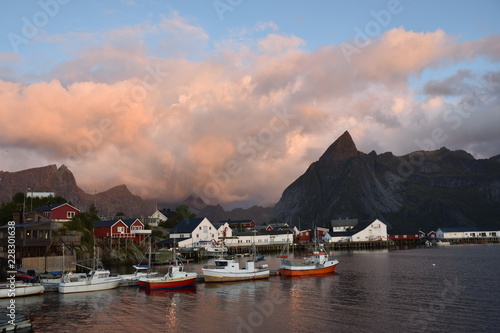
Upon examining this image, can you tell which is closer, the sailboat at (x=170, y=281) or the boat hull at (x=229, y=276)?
the sailboat at (x=170, y=281)

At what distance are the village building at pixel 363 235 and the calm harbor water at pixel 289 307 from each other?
99929mm

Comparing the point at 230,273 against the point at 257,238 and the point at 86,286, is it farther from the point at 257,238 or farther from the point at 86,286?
the point at 257,238

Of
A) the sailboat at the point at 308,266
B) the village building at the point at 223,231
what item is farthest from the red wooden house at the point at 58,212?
the sailboat at the point at 308,266

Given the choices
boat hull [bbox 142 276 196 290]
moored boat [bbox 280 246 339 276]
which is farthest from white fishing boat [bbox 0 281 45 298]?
moored boat [bbox 280 246 339 276]

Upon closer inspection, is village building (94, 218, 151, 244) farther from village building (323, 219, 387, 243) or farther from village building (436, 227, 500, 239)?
village building (436, 227, 500, 239)

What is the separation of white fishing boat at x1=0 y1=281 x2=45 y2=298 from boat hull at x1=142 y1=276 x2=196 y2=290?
1122 centimetres

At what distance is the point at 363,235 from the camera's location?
155 meters

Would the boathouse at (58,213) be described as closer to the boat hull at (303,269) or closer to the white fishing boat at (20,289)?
the white fishing boat at (20,289)

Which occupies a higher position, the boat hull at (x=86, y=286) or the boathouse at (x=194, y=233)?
the boathouse at (x=194, y=233)

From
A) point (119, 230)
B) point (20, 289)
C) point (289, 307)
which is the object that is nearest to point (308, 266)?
point (289, 307)

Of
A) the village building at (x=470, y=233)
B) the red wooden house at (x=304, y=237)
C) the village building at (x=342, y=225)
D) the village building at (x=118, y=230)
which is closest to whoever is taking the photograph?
the village building at (x=118, y=230)

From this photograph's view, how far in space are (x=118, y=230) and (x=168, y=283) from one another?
44267mm

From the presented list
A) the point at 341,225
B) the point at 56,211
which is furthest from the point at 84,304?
the point at 341,225

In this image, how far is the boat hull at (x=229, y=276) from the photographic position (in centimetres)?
5300
